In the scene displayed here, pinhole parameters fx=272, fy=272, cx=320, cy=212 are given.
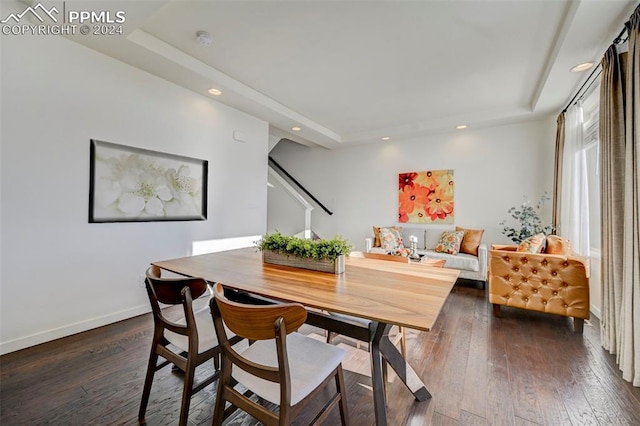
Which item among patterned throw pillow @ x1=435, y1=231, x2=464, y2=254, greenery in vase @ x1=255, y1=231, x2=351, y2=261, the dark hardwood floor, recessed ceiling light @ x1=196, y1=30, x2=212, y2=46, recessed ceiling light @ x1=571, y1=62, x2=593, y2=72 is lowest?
the dark hardwood floor

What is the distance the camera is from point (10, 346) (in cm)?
210

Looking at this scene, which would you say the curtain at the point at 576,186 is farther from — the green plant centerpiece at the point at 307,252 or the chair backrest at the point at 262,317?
the chair backrest at the point at 262,317

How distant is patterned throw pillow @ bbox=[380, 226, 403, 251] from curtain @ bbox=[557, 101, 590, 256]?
85.5 inches

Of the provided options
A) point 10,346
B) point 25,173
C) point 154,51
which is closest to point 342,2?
point 154,51

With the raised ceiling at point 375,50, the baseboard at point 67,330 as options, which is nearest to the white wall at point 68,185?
the baseboard at point 67,330

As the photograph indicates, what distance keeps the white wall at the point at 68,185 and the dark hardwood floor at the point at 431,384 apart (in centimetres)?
33

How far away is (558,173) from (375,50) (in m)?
3.08

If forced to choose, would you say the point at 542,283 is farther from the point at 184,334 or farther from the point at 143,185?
the point at 143,185

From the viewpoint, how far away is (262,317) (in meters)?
0.90

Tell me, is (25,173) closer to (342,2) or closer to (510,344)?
(342,2)

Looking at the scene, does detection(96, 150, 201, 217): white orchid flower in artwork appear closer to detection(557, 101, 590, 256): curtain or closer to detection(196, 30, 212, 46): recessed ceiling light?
detection(196, 30, 212, 46): recessed ceiling light

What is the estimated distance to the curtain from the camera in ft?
9.98

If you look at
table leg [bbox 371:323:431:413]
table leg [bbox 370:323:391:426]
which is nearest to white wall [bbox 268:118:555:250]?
table leg [bbox 371:323:431:413]

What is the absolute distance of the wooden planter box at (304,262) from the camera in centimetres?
154
